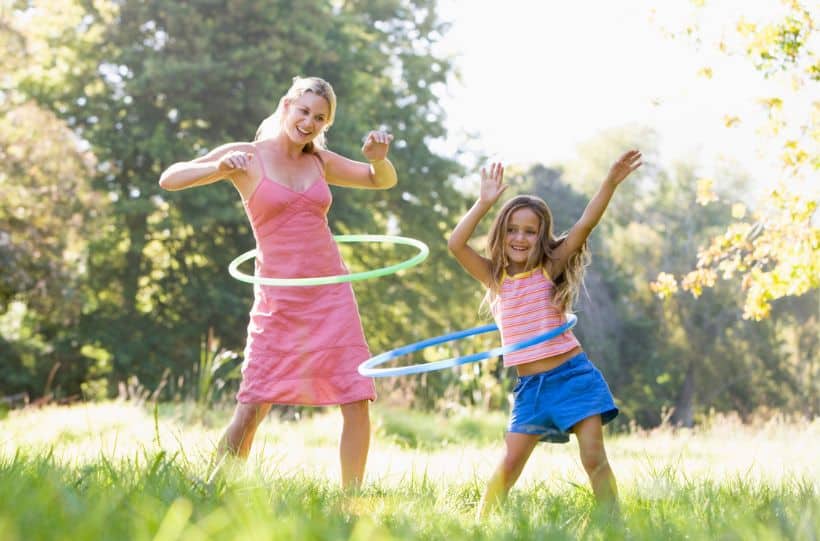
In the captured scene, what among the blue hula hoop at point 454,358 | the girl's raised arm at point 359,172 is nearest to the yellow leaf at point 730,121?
the blue hula hoop at point 454,358

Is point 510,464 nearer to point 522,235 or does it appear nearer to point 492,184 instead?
point 522,235

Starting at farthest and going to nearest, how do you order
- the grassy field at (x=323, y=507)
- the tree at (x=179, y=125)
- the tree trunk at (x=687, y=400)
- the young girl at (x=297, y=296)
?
the tree trunk at (x=687, y=400)
the tree at (x=179, y=125)
the young girl at (x=297, y=296)
the grassy field at (x=323, y=507)

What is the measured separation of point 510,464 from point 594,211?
0.99 metres

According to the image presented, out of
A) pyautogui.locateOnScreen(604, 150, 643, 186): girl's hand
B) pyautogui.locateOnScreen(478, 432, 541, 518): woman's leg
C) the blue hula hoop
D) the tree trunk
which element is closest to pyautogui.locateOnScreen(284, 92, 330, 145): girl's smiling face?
the blue hula hoop

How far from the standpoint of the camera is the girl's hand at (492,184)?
4.04 meters

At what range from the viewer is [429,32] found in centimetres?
2356

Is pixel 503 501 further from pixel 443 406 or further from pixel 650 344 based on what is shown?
pixel 650 344

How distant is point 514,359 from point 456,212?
18.0m

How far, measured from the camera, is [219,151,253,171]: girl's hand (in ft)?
13.1

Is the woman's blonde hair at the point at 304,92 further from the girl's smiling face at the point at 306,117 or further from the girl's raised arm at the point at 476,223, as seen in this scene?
the girl's raised arm at the point at 476,223

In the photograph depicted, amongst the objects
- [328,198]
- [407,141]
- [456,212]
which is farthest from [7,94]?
[328,198]

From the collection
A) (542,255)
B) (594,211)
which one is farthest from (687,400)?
(594,211)

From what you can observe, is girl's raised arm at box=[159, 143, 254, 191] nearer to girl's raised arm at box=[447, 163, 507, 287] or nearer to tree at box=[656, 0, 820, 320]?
girl's raised arm at box=[447, 163, 507, 287]

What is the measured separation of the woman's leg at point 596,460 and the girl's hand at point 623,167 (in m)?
0.90
